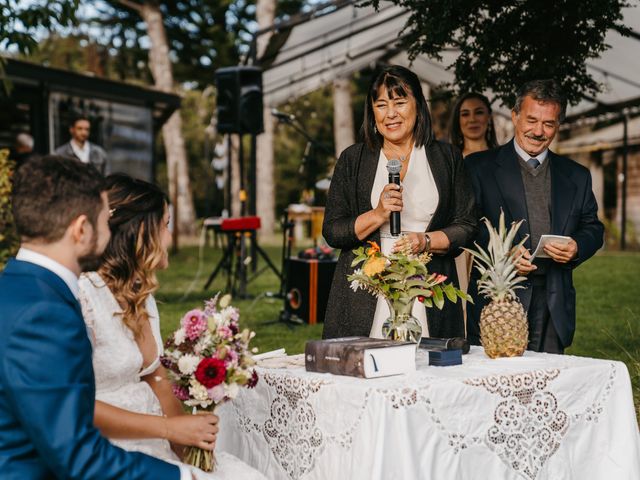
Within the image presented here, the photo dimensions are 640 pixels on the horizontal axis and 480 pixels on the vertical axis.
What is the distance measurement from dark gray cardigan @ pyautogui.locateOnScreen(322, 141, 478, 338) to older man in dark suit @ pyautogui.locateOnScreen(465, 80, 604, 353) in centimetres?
20

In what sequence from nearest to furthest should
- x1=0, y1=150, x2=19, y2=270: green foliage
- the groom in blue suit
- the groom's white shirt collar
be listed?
the groom in blue suit → the groom's white shirt collar → x1=0, y1=150, x2=19, y2=270: green foliage

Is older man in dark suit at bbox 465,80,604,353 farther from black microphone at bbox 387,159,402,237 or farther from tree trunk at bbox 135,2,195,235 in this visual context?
tree trunk at bbox 135,2,195,235

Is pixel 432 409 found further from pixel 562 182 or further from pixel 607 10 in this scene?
pixel 607 10

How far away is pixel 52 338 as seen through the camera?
1.85 meters

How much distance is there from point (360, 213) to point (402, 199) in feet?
0.79

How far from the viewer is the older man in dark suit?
3703 millimetres

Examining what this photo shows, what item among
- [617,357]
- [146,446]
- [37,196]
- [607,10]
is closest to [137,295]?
[146,446]

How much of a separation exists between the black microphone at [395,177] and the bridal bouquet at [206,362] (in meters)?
1.00

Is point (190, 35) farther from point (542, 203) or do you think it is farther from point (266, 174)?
point (542, 203)

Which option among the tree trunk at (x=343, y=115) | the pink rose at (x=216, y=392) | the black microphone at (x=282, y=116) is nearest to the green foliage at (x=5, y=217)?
the black microphone at (x=282, y=116)

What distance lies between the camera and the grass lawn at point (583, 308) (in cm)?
793

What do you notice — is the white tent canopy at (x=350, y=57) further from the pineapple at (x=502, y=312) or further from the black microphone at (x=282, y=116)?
the pineapple at (x=502, y=312)

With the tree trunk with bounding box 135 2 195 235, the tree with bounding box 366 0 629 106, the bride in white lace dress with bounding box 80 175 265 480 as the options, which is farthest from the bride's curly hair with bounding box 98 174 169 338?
the tree trunk with bounding box 135 2 195 235

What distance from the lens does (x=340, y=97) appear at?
25688mm
